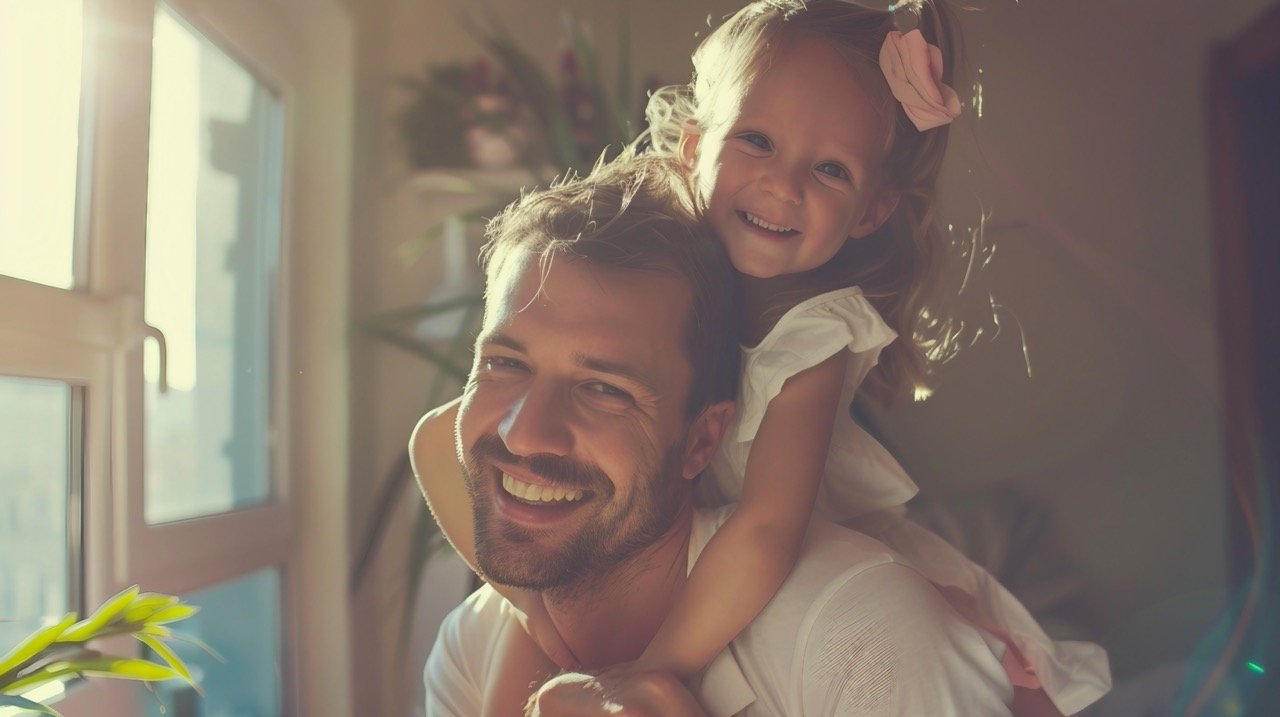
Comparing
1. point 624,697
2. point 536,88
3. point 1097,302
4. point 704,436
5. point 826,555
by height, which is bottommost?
point 624,697

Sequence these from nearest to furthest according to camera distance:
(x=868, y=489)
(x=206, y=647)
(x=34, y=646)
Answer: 1. (x=34, y=646)
2. (x=868, y=489)
3. (x=206, y=647)

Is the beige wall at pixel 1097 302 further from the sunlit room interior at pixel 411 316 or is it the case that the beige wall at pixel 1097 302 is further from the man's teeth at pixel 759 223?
the man's teeth at pixel 759 223

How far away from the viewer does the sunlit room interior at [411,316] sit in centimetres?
90

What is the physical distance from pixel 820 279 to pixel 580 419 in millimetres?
240

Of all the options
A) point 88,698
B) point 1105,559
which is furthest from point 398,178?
point 1105,559

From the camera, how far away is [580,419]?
855 millimetres

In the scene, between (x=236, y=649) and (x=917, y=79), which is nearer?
(x=917, y=79)

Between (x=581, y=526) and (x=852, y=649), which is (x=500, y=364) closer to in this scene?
(x=581, y=526)

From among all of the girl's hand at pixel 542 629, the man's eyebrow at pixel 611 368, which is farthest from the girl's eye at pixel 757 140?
the girl's hand at pixel 542 629

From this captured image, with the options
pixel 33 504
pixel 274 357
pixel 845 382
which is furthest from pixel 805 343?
pixel 33 504

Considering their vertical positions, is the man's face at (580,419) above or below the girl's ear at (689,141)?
below

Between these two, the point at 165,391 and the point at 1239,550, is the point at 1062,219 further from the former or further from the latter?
the point at 165,391

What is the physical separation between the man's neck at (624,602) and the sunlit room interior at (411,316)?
135mm

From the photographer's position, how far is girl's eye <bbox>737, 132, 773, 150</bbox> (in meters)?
0.85
